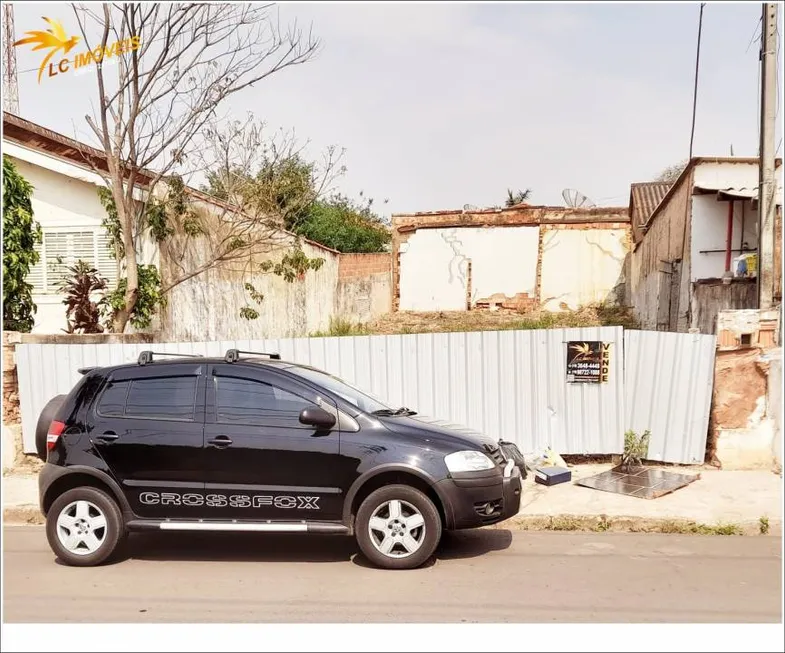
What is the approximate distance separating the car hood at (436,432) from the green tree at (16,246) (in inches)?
314

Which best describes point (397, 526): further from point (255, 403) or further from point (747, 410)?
point (747, 410)

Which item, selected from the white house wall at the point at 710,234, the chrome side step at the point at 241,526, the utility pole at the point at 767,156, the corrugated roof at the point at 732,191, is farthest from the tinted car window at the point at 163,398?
the white house wall at the point at 710,234

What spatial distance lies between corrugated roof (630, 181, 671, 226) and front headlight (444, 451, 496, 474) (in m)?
15.2

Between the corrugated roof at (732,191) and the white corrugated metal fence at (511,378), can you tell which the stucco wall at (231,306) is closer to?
the white corrugated metal fence at (511,378)

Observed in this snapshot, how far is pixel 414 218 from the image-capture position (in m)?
21.8

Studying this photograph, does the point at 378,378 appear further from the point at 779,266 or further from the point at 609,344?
the point at 779,266

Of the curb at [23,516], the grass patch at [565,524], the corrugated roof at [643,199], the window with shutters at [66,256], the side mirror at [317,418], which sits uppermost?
the corrugated roof at [643,199]

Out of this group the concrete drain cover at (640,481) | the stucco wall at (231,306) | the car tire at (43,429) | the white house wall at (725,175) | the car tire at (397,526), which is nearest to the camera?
the car tire at (397,526)

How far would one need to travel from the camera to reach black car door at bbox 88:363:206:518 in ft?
19.6

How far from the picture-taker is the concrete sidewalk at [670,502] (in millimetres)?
7156

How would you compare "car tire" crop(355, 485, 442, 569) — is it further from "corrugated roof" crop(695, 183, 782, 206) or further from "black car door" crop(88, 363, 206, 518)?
"corrugated roof" crop(695, 183, 782, 206)

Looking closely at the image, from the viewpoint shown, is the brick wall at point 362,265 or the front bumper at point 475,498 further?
the brick wall at point 362,265

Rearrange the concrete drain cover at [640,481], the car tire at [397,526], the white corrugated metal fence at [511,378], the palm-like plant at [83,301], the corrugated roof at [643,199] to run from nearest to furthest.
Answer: the car tire at [397,526], the concrete drain cover at [640,481], the white corrugated metal fence at [511,378], the palm-like plant at [83,301], the corrugated roof at [643,199]

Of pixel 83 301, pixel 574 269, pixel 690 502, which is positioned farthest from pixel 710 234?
pixel 83 301
